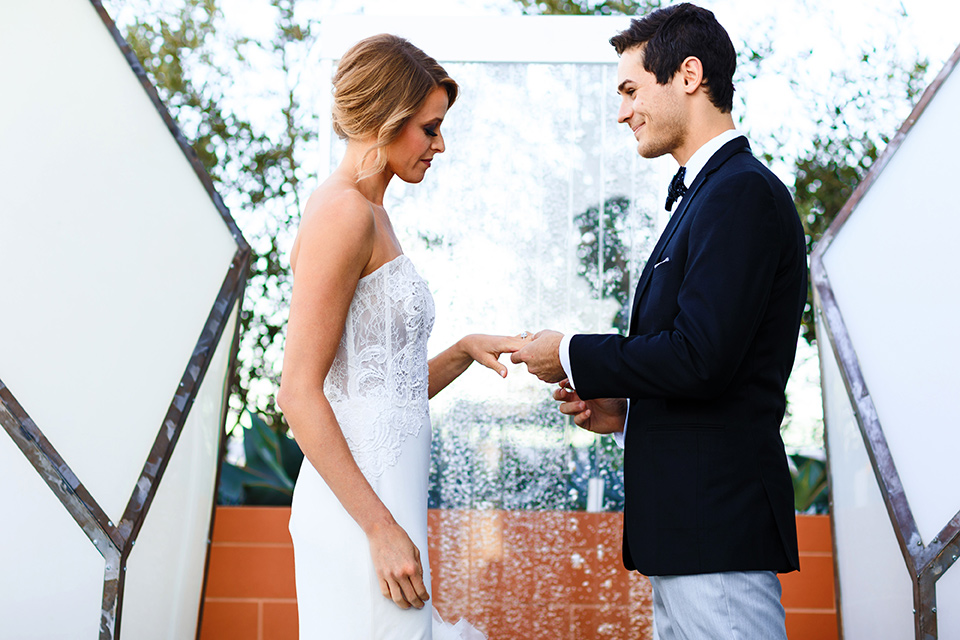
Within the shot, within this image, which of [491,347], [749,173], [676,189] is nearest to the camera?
[749,173]

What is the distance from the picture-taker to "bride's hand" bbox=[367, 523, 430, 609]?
4.36 feet

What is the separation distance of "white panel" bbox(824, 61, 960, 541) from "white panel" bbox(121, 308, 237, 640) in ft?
6.48

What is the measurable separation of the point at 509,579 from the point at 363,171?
6.95 ft

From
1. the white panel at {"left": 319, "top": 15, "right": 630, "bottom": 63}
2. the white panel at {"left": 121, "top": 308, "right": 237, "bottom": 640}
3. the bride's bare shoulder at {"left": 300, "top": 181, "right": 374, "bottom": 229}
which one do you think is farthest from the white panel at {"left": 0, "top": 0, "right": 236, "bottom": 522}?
the white panel at {"left": 319, "top": 15, "right": 630, "bottom": 63}

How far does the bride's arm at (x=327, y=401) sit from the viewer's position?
1334 millimetres

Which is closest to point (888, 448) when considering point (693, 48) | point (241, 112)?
point (693, 48)

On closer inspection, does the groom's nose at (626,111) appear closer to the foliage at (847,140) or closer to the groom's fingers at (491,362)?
the groom's fingers at (491,362)

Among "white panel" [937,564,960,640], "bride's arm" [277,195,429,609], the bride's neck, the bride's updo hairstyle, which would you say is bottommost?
"white panel" [937,564,960,640]

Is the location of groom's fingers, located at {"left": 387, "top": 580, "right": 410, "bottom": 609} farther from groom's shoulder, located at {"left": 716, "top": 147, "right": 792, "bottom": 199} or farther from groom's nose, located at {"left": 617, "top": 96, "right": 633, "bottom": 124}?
groom's nose, located at {"left": 617, "top": 96, "right": 633, "bottom": 124}

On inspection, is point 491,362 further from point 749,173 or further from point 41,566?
point 41,566

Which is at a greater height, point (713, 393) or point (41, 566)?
point (713, 393)

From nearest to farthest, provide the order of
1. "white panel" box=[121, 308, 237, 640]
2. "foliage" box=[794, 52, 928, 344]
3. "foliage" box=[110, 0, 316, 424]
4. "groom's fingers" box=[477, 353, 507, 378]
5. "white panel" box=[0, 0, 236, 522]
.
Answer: "groom's fingers" box=[477, 353, 507, 378]
"white panel" box=[0, 0, 236, 522]
"white panel" box=[121, 308, 237, 640]
"foliage" box=[794, 52, 928, 344]
"foliage" box=[110, 0, 316, 424]

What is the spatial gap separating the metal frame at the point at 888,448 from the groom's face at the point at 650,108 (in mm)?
1059

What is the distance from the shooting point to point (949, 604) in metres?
1.91
